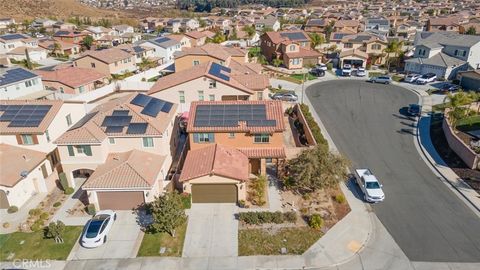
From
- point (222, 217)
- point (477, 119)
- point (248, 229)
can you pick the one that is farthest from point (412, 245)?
point (477, 119)

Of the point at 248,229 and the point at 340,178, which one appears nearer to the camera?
the point at 248,229

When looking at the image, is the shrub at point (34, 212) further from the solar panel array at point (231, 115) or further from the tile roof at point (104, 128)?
the solar panel array at point (231, 115)

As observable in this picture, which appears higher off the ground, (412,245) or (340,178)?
(340,178)

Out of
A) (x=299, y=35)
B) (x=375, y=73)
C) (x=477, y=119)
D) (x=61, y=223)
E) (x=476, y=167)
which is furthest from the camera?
(x=299, y=35)

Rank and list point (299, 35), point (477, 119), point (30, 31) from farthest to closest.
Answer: point (30, 31)
point (299, 35)
point (477, 119)

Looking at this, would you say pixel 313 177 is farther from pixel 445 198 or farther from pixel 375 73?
pixel 375 73

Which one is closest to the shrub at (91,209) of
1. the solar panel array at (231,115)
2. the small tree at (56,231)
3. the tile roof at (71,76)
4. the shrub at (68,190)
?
the small tree at (56,231)

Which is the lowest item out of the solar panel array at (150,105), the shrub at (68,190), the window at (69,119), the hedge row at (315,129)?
the shrub at (68,190)
